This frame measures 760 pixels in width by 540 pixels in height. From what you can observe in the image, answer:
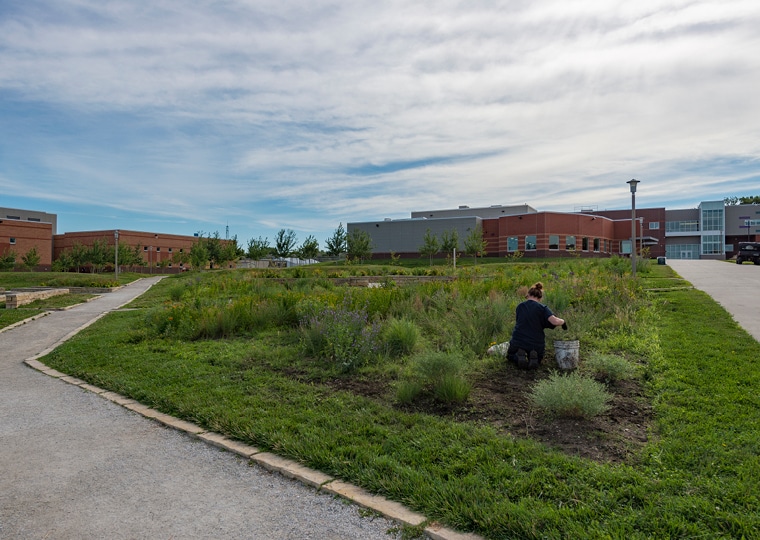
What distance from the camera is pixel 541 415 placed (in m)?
4.69

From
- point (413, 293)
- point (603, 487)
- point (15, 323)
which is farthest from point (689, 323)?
point (15, 323)

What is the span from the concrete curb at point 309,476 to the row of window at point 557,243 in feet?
181

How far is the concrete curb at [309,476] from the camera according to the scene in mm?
3049

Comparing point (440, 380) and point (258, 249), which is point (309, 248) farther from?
point (440, 380)

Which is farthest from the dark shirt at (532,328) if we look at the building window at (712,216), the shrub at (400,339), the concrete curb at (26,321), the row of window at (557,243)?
the building window at (712,216)

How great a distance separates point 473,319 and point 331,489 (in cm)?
507

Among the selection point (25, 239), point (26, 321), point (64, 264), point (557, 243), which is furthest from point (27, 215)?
point (26, 321)

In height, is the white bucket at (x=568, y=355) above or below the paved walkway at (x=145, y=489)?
above

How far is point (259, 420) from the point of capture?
190 inches

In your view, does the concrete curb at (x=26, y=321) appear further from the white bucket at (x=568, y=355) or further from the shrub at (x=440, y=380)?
the white bucket at (x=568, y=355)

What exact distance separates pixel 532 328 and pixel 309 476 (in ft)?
11.9

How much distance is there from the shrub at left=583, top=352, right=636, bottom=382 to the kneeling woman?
0.61 m

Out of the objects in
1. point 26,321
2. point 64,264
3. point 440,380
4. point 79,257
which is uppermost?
point 79,257

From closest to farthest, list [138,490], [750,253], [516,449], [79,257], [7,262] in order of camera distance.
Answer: [138,490]
[516,449]
[750,253]
[7,262]
[79,257]
